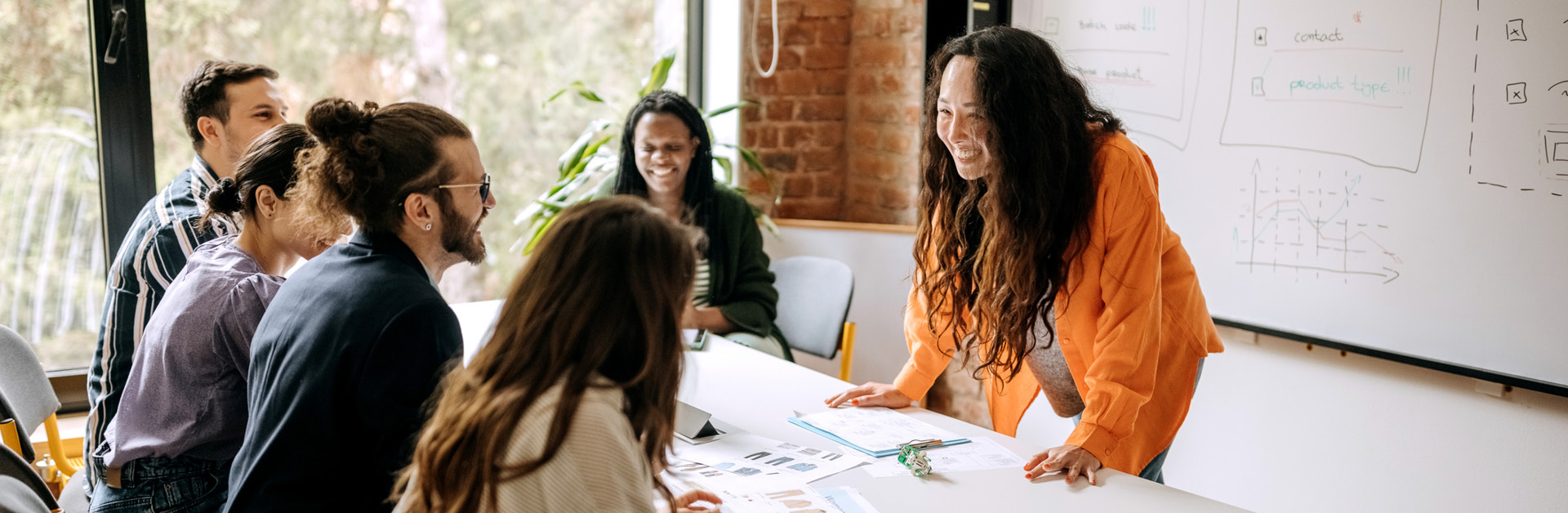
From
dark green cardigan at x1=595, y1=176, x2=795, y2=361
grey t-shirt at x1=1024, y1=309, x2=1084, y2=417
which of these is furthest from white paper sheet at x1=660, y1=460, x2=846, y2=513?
dark green cardigan at x1=595, y1=176, x2=795, y2=361

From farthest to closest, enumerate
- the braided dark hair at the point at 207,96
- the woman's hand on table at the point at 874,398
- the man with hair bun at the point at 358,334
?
the braided dark hair at the point at 207,96
the woman's hand on table at the point at 874,398
the man with hair bun at the point at 358,334

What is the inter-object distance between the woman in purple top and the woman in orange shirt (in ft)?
3.59

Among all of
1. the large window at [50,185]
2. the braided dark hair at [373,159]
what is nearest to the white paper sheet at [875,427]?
A: the braided dark hair at [373,159]

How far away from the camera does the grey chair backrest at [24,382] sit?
2230 mm

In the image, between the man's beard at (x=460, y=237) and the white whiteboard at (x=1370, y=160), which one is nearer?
the man's beard at (x=460, y=237)

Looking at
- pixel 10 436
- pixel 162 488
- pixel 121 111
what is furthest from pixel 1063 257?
pixel 121 111

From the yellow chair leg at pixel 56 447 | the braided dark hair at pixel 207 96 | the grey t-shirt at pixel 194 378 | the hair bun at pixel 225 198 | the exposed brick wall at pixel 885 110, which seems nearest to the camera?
the grey t-shirt at pixel 194 378

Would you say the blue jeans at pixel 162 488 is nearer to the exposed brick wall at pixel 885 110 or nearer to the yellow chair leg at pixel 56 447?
the yellow chair leg at pixel 56 447

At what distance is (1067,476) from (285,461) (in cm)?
115

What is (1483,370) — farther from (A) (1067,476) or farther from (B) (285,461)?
(B) (285,461)

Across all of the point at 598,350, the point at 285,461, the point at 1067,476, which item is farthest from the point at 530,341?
the point at 1067,476

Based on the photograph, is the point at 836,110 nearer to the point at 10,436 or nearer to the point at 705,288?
the point at 705,288

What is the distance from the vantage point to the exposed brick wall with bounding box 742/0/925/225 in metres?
3.77

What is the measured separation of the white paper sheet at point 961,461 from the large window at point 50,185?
2703 millimetres
